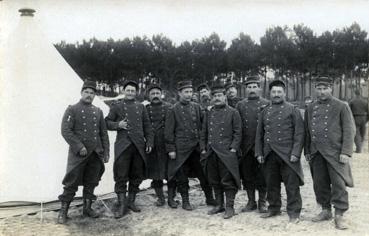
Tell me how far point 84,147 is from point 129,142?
641mm

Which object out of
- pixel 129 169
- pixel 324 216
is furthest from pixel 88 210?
pixel 324 216

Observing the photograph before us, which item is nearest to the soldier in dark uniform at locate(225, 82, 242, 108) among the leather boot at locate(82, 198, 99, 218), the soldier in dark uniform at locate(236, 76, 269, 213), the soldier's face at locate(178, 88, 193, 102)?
the soldier in dark uniform at locate(236, 76, 269, 213)

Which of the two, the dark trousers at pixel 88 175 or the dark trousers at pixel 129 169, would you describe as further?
the dark trousers at pixel 129 169

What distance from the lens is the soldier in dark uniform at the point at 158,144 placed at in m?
6.06

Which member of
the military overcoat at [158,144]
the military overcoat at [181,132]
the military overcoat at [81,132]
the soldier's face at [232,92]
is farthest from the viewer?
the soldier's face at [232,92]

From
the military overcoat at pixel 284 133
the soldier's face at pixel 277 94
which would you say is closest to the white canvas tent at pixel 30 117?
the military overcoat at pixel 284 133

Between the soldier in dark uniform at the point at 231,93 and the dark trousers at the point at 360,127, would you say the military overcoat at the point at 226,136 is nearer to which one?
the soldier in dark uniform at the point at 231,93

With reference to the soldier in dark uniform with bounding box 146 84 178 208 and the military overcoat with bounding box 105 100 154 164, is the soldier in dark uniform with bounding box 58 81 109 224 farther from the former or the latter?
the soldier in dark uniform with bounding box 146 84 178 208

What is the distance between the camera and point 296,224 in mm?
4855

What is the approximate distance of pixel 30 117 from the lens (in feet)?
19.5

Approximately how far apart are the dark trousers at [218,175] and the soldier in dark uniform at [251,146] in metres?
0.29

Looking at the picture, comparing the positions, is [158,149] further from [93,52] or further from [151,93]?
[93,52]

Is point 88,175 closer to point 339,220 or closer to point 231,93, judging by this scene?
point 231,93

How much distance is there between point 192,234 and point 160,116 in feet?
6.24
